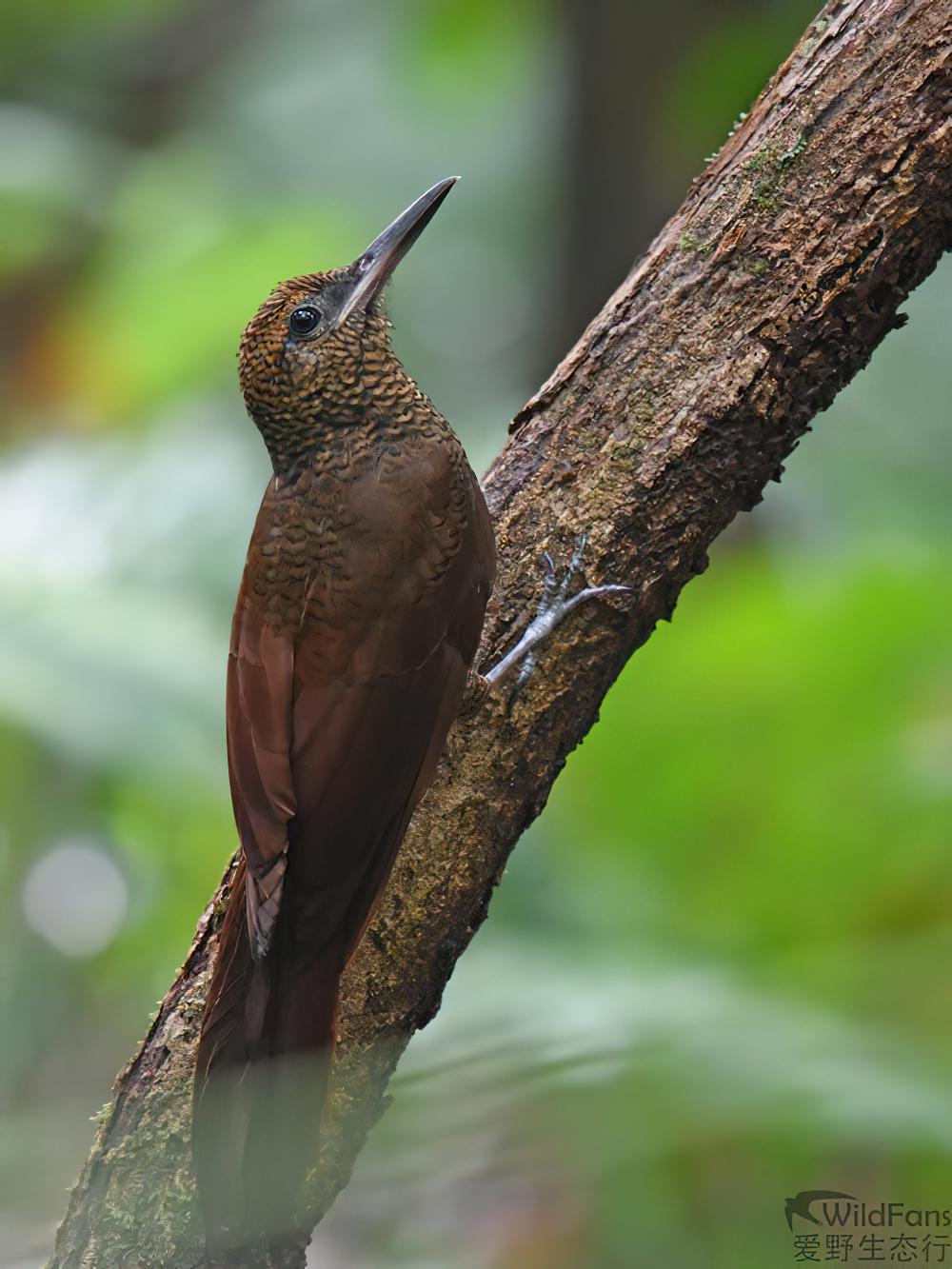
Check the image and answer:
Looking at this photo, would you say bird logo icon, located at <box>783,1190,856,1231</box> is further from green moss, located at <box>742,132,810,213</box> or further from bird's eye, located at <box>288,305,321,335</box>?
bird's eye, located at <box>288,305,321,335</box>

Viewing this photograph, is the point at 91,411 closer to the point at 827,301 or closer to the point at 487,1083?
the point at 827,301

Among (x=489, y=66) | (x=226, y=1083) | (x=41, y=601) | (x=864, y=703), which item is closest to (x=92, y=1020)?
(x=41, y=601)

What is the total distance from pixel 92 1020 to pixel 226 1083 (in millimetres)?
1511

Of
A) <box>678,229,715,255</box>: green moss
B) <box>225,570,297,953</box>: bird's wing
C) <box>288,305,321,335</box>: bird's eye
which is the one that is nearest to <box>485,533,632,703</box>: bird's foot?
<box>225,570,297,953</box>: bird's wing

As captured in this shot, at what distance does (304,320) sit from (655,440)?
0.88 meters

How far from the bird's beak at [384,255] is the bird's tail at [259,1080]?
131cm

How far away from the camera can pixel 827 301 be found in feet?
7.66

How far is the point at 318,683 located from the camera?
2545mm

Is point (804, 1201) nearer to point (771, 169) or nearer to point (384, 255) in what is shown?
point (771, 169)

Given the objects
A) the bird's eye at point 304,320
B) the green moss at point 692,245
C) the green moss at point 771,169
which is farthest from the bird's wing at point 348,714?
the green moss at point 771,169

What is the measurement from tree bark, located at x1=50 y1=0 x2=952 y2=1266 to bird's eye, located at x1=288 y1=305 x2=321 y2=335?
634 millimetres

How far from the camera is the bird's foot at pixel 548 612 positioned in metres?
2.47

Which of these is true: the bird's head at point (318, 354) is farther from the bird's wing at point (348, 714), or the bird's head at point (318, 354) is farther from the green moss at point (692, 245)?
the green moss at point (692, 245)

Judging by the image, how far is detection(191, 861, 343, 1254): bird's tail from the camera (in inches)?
82.7
